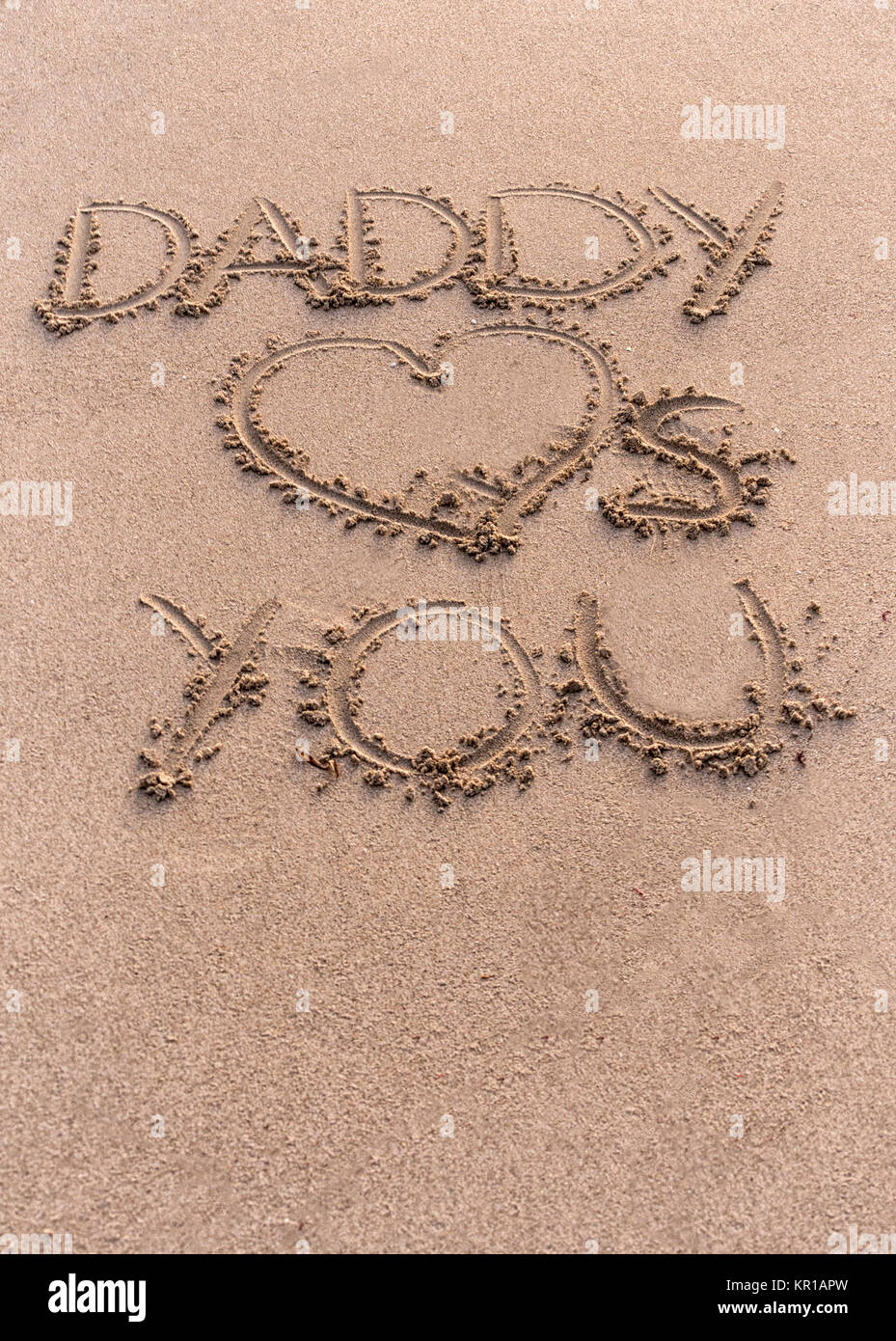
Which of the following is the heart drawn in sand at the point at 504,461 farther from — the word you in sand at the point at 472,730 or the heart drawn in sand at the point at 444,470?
the word you in sand at the point at 472,730

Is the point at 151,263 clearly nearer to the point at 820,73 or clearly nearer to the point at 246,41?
the point at 246,41

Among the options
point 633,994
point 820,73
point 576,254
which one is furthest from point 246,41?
point 633,994

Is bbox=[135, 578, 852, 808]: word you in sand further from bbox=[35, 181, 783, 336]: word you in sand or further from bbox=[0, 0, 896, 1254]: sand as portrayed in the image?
bbox=[35, 181, 783, 336]: word you in sand

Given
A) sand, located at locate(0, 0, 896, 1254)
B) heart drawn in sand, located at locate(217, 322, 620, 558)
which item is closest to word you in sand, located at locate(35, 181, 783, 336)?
sand, located at locate(0, 0, 896, 1254)

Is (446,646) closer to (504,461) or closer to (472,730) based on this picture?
(472,730)

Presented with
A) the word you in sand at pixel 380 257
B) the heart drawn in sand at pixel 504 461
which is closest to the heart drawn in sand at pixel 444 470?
the heart drawn in sand at pixel 504 461
